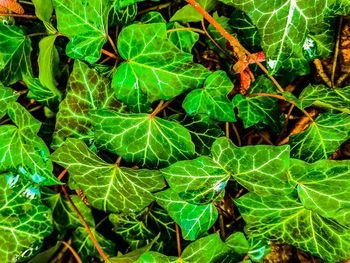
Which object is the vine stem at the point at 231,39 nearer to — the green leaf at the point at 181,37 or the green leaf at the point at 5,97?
the green leaf at the point at 181,37

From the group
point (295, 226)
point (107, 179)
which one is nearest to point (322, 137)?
point (295, 226)

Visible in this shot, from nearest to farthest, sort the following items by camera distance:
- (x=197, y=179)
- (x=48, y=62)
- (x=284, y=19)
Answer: (x=284, y=19) → (x=197, y=179) → (x=48, y=62)

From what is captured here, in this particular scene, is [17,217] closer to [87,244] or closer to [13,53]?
[87,244]

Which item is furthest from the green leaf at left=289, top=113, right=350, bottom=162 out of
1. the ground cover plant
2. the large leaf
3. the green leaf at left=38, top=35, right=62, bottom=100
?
the green leaf at left=38, top=35, right=62, bottom=100

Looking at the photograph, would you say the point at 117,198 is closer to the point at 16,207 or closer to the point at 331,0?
the point at 16,207

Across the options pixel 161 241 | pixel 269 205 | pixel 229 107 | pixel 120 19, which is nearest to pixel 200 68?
pixel 229 107

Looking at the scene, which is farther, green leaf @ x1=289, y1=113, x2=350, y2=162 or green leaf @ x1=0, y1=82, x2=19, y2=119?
green leaf @ x1=0, y1=82, x2=19, y2=119

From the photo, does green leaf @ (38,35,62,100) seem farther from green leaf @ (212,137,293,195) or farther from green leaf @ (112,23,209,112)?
green leaf @ (212,137,293,195)
